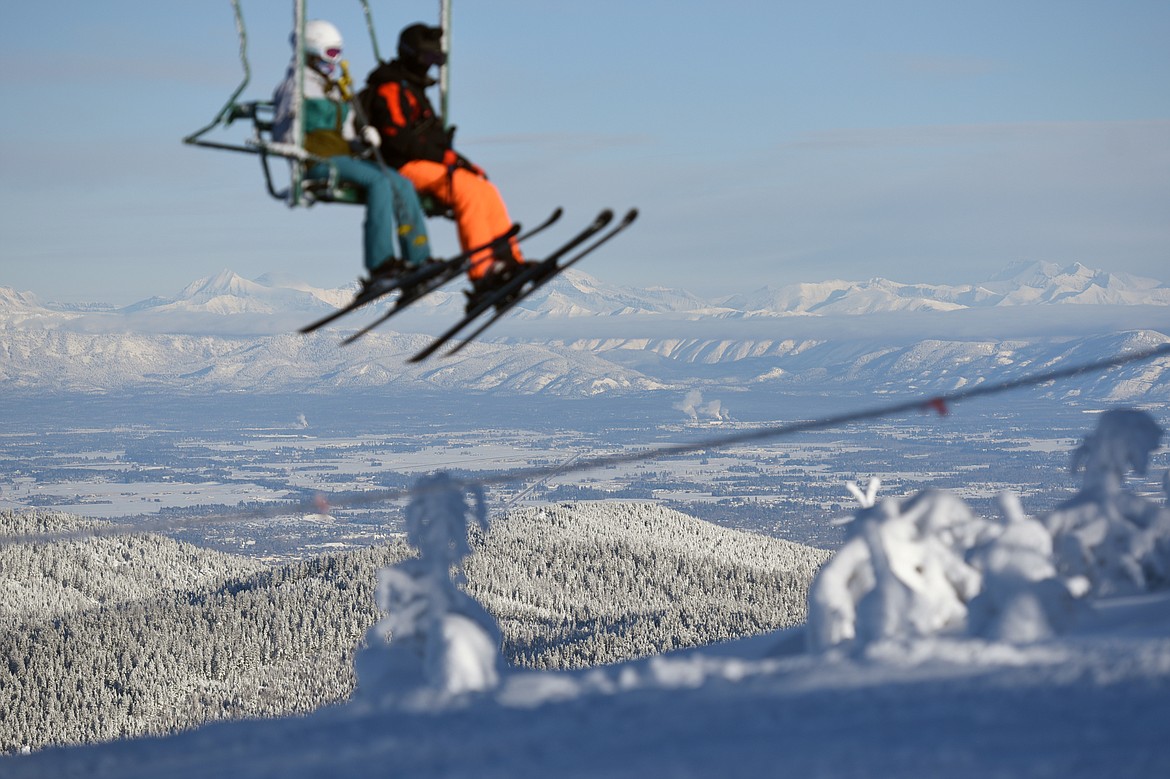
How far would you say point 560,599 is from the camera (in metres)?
152

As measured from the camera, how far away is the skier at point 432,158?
10.8 metres

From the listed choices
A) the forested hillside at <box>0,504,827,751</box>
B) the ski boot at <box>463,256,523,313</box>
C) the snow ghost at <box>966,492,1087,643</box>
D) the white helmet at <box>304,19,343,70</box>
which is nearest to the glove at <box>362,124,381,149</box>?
the white helmet at <box>304,19,343,70</box>

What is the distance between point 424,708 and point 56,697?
408 ft

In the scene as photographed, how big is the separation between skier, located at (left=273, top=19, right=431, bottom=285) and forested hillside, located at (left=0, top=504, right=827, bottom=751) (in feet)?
307

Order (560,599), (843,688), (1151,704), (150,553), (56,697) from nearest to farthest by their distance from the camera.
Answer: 1. (1151,704)
2. (843,688)
3. (56,697)
4. (560,599)
5. (150,553)

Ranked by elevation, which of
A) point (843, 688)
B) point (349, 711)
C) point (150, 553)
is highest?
point (843, 688)

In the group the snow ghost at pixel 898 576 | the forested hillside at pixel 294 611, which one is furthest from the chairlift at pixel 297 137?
the forested hillside at pixel 294 611

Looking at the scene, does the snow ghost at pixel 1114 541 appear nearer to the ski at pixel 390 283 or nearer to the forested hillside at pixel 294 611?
the ski at pixel 390 283

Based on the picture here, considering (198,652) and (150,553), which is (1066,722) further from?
(150,553)

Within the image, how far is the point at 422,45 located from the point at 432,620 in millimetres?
4759

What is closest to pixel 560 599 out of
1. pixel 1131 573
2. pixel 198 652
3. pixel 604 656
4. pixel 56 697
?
pixel 604 656

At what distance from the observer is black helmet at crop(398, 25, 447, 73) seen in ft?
34.7

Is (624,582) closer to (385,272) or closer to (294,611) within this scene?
(294,611)

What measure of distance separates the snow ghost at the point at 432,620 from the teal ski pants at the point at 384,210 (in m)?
1.97
